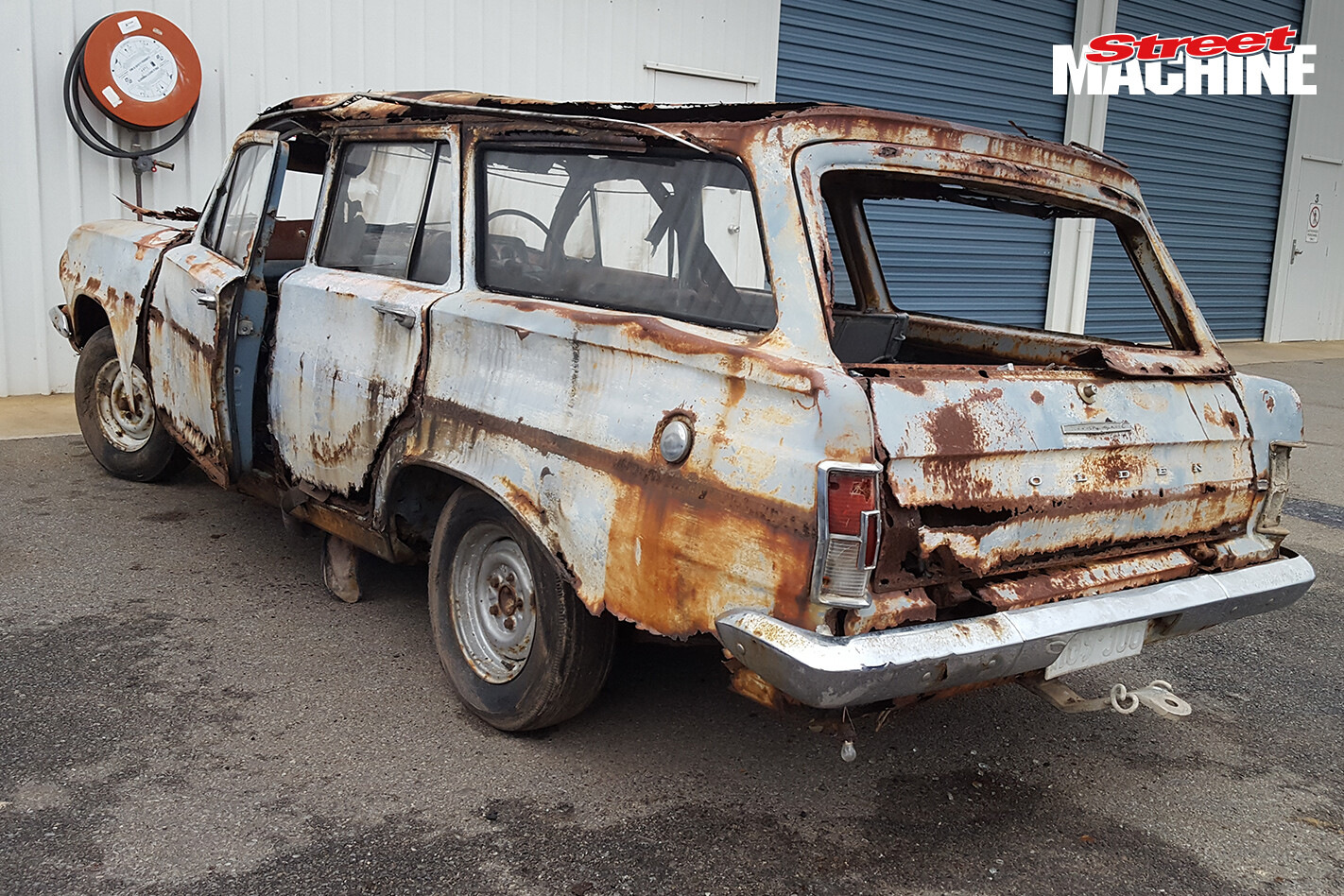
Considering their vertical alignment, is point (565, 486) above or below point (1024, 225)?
below

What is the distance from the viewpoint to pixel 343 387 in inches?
148

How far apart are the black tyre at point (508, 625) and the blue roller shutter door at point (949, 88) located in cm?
806

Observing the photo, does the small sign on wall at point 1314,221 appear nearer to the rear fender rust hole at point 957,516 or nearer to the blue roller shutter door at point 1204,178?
the blue roller shutter door at point 1204,178

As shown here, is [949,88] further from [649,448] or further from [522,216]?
[649,448]

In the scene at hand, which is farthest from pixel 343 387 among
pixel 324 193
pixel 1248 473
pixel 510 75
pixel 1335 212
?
pixel 1335 212

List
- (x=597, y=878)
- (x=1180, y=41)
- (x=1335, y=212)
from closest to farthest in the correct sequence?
1. (x=597, y=878)
2. (x=1180, y=41)
3. (x=1335, y=212)

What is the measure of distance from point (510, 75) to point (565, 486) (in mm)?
7012

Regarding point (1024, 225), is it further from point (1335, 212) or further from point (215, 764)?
point (215, 764)

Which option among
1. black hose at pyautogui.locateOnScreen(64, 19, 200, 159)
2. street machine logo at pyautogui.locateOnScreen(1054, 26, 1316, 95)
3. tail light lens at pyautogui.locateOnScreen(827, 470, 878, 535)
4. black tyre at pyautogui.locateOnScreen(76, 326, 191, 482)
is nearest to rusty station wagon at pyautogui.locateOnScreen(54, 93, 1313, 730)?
tail light lens at pyautogui.locateOnScreen(827, 470, 878, 535)

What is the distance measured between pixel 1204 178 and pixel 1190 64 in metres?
1.49

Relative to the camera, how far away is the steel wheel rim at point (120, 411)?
5.58 metres

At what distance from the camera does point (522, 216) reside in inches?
137

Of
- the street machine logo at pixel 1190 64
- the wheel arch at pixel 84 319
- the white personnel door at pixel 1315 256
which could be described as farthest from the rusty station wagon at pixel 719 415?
the white personnel door at pixel 1315 256

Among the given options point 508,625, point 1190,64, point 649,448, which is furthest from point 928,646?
point 1190,64
